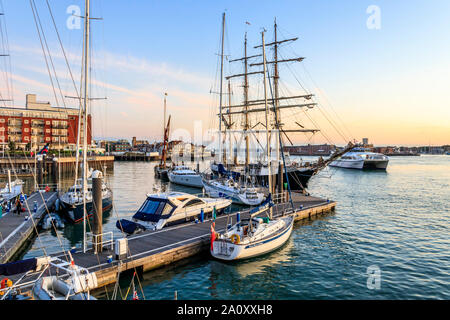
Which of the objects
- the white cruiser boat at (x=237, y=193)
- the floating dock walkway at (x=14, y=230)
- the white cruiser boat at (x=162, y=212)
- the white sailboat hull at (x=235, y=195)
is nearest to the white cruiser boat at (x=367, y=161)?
the white cruiser boat at (x=237, y=193)

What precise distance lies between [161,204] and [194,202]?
10.2 feet

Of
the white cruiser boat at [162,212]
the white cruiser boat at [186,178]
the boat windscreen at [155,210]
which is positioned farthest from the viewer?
the white cruiser boat at [186,178]

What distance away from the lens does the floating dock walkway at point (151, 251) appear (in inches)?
579

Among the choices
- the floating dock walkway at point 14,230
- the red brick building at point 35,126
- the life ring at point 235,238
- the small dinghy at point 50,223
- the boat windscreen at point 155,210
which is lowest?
the small dinghy at point 50,223

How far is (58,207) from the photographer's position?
31484mm

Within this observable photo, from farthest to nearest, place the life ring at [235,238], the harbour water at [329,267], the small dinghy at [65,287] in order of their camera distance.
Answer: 1. the life ring at [235,238]
2. the harbour water at [329,267]
3. the small dinghy at [65,287]

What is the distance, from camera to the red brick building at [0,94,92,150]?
104 meters

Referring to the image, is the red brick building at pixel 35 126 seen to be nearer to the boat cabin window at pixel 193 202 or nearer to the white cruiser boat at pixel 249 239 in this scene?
the boat cabin window at pixel 193 202

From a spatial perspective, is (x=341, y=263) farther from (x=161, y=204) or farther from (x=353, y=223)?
(x=161, y=204)

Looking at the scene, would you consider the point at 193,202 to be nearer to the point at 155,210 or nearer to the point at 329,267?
the point at 155,210

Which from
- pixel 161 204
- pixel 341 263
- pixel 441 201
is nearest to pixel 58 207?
pixel 161 204

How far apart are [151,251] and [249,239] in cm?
573

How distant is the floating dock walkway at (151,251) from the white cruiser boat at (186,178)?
32.9 metres

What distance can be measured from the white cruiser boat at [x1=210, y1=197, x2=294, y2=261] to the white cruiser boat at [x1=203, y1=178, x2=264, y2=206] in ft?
41.2
